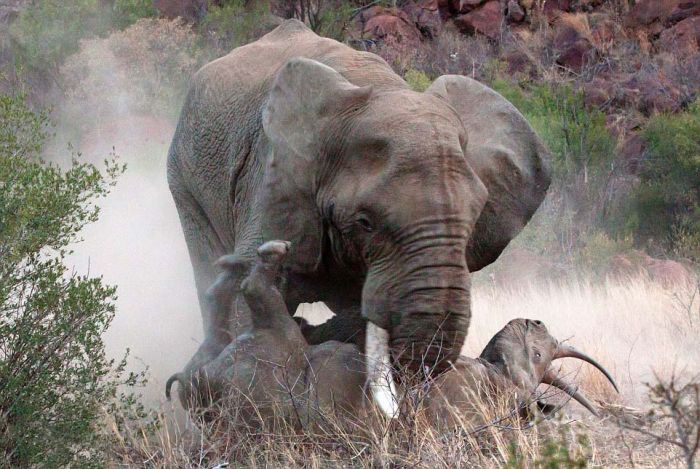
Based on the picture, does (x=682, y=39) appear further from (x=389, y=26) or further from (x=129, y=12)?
(x=129, y=12)

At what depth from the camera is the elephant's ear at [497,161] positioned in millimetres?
5555

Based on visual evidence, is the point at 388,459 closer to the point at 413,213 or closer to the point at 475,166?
the point at 413,213

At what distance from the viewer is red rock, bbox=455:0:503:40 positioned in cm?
2767

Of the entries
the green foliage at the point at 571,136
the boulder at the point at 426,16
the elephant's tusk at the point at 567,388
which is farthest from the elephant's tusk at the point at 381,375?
the boulder at the point at 426,16

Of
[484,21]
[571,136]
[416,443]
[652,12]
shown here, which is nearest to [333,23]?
[484,21]

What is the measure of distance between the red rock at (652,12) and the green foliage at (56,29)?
37.6ft

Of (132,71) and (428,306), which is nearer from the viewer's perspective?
(428,306)

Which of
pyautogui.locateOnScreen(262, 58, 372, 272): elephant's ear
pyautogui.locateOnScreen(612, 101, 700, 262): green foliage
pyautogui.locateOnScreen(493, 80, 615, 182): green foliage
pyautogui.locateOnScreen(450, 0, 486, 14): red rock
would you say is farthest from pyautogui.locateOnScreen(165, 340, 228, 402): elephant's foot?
pyautogui.locateOnScreen(450, 0, 486, 14): red rock

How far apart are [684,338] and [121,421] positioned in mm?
4387

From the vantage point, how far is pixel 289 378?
4902 mm

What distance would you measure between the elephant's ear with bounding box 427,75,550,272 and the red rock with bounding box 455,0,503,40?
22.1 meters

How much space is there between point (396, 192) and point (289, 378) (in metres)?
0.88

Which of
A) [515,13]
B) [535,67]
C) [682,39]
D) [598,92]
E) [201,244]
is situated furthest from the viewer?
[515,13]

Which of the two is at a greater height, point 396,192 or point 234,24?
point 234,24
